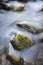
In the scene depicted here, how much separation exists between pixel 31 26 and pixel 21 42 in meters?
0.25

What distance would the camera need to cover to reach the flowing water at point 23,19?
1.09 meters

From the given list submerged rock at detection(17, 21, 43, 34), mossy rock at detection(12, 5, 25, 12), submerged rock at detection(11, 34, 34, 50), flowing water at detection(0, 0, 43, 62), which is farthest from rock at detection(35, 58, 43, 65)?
mossy rock at detection(12, 5, 25, 12)

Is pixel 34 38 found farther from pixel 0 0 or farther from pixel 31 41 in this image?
pixel 0 0

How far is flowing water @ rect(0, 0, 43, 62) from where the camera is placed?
1090 millimetres

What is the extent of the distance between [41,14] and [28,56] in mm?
670

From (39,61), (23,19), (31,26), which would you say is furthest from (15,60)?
(23,19)

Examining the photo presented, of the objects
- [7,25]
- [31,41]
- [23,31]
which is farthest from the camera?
[7,25]

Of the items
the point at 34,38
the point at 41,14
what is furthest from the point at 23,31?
the point at 41,14

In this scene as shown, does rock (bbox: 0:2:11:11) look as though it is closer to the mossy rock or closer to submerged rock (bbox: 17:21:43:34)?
the mossy rock

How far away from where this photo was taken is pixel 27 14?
1.61 metres

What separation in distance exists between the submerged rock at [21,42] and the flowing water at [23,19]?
0.09 ft

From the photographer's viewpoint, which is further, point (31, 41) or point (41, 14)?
point (41, 14)

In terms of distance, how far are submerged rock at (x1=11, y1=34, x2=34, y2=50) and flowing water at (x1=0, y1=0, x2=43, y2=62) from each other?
0.09ft

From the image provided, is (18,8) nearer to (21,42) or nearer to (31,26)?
(31,26)
